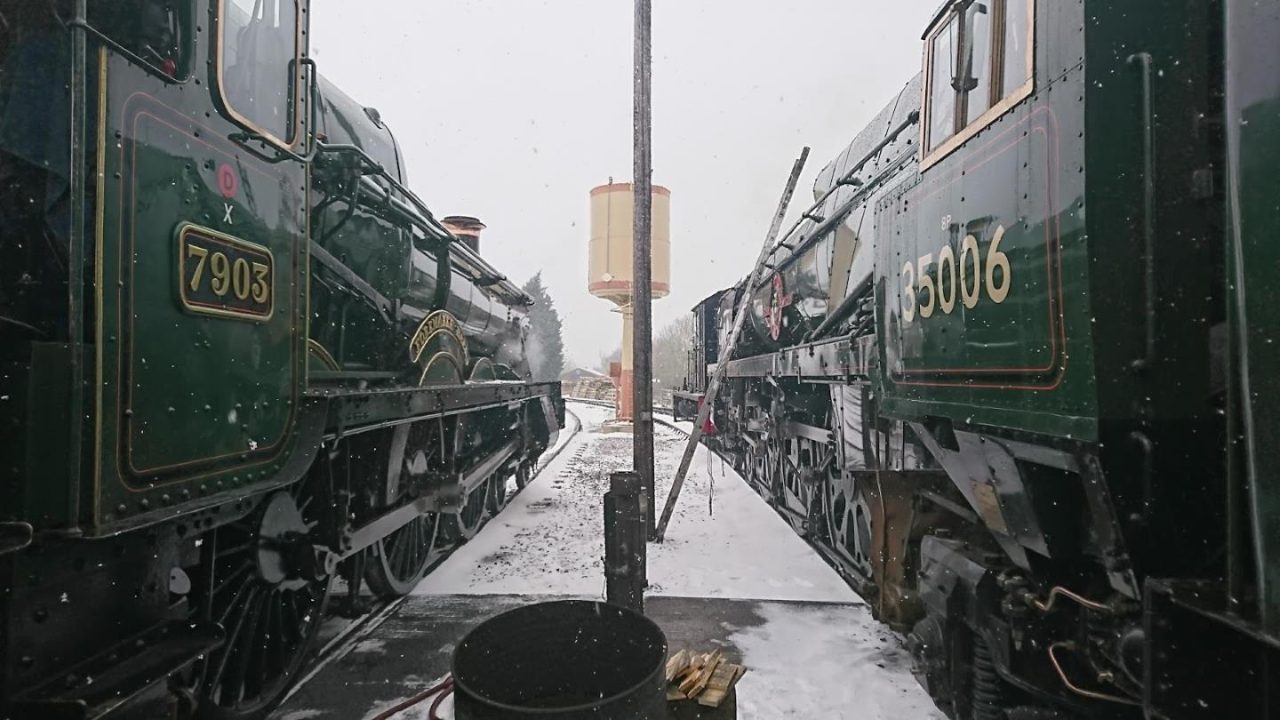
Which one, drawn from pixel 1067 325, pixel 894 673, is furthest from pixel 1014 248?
pixel 894 673

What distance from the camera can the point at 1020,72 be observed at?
2.12m

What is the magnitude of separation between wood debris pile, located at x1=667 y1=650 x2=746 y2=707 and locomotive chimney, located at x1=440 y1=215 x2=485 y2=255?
644 centimetres

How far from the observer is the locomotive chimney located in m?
8.34

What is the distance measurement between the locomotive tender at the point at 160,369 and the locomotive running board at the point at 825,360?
2.86m

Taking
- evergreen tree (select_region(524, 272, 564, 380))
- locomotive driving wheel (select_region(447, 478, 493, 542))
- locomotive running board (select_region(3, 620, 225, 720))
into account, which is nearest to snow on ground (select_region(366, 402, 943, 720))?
locomotive driving wheel (select_region(447, 478, 493, 542))

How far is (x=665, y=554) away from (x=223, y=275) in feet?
14.4

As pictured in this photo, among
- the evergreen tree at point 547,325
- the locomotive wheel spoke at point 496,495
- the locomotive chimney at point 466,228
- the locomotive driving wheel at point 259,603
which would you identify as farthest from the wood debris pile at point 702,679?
the evergreen tree at point 547,325

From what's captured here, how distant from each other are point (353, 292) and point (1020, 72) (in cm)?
376

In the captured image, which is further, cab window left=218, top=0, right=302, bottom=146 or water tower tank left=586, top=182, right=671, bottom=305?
water tower tank left=586, top=182, right=671, bottom=305

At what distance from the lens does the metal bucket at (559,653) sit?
2405mm

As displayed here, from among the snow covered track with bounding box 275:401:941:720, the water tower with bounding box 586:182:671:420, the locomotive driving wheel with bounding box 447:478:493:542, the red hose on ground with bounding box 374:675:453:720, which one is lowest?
the snow covered track with bounding box 275:401:941:720

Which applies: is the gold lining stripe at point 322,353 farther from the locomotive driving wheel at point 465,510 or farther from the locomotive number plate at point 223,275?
the locomotive driving wheel at point 465,510

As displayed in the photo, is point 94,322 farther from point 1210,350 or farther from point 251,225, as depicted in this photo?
point 1210,350

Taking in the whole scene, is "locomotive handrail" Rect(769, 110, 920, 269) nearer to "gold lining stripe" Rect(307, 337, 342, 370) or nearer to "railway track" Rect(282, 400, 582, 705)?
"gold lining stripe" Rect(307, 337, 342, 370)
